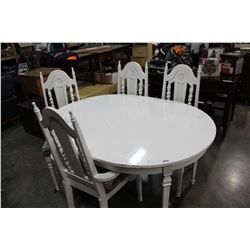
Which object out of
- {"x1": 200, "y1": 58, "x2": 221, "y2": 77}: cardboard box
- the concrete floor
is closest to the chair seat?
the concrete floor

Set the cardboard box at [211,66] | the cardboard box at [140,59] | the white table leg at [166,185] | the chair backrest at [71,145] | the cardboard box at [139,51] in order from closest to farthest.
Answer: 1. the chair backrest at [71,145]
2. the white table leg at [166,185]
3. the cardboard box at [211,66]
4. the cardboard box at [139,51]
5. the cardboard box at [140,59]

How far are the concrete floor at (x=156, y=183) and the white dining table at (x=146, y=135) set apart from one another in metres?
0.60

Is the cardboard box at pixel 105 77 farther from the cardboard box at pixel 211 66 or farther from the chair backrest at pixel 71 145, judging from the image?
the chair backrest at pixel 71 145

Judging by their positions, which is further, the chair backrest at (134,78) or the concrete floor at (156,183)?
the chair backrest at (134,78)

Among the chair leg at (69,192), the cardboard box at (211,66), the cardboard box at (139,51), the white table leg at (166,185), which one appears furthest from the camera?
the cardboard box at (139,51)

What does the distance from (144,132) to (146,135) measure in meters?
0.04

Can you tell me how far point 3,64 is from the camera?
3881 mm

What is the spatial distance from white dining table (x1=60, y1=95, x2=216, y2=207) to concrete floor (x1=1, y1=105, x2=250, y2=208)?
0.60 metres

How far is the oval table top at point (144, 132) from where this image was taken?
48.7 inches

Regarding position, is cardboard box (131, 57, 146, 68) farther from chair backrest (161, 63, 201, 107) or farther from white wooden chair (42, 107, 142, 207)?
white wooden chair (42, 107, 142, 207)

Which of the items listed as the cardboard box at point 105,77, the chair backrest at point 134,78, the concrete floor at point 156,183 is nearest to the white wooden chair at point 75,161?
the concrete floor at point 156,183
